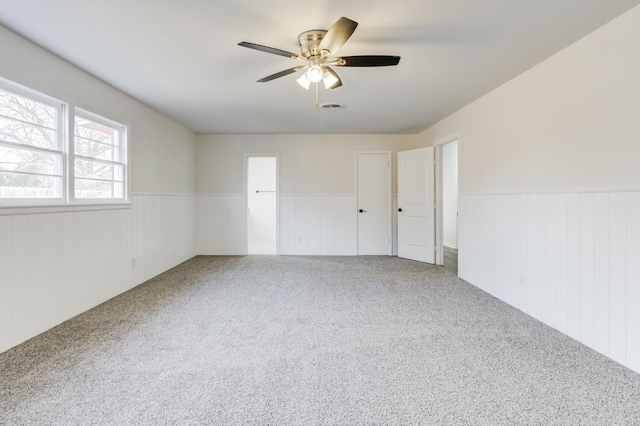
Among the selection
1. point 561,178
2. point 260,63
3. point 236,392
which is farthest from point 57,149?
point 561,178

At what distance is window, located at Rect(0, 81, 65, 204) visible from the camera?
2.24 metres

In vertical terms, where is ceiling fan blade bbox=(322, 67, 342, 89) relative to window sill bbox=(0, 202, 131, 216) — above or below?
above

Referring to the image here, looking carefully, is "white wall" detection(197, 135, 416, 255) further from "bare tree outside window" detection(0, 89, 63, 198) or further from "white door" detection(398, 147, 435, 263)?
"bare tree outside window" detection(0, 89, 63, 198)

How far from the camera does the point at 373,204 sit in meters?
5.84

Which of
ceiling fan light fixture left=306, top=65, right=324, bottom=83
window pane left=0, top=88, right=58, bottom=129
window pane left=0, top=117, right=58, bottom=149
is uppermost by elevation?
ceiling fan light fixture left=306, top=65, right=324, bottom=83

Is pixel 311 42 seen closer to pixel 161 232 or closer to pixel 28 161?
pixel 28 161

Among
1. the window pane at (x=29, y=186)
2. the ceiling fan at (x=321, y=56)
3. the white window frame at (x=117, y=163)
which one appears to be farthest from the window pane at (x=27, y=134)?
the ceiling fan at (x=321, y=56)

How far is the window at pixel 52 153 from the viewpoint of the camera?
7.44 ft

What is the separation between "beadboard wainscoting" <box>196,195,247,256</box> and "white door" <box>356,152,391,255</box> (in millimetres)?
2334

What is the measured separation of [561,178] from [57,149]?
4.40 meters

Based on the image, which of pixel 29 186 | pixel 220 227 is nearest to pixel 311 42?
pixel 29 186

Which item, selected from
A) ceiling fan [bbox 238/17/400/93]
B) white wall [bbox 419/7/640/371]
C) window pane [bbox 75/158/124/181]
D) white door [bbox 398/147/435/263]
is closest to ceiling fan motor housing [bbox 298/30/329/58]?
ceiling fan [bbox 238/17/400/93]

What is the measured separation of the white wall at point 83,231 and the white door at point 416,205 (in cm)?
399

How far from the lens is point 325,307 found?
3.01 meters
